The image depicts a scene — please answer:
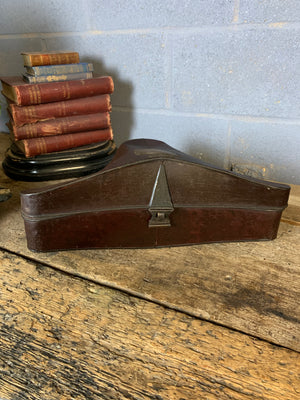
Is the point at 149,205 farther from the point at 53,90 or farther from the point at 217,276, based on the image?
the point at 53,90

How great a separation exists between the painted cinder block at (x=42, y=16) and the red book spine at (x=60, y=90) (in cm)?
36

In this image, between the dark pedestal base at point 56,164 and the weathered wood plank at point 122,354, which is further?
the dark pedestal base at point 56,164

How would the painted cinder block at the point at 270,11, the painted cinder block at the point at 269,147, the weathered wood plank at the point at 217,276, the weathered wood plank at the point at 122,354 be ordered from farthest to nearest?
the painted cinder block at the point at 269,147 → the painted cinder block at the point at 270,11 → the weathered wood plank at the point at 217,276 → the weathered wood plank at the point at 122,354

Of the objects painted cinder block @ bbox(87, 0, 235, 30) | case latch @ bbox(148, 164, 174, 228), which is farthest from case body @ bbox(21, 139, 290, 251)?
painted cinder block @ bbox(87, 0, 235, 30)

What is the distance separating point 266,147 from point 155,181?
1.99 ft

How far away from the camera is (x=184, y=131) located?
1.25 m

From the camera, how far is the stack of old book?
0.99 m

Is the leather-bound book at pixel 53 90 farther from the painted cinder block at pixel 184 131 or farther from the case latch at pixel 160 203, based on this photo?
the case latch at pixel 160 203

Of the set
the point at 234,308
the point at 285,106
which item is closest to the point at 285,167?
the point at 285,106

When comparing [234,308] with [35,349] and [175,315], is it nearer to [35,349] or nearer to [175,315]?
[175,315]

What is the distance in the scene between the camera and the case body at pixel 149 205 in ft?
2.27

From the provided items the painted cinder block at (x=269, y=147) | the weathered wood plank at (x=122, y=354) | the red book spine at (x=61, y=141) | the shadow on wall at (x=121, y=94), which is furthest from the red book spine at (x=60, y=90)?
the weathered wood plank at (x=122, y=354)

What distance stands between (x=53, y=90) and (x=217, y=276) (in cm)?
71

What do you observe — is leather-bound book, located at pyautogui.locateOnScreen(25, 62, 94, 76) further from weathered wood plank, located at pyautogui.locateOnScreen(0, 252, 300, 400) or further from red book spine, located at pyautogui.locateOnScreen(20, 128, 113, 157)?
weathered wood plank, located at pyautogui.locateOnScreen(0, 252, 300, 400)
